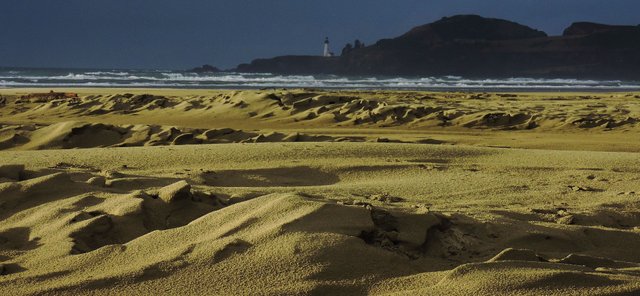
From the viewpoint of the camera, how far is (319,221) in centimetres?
258

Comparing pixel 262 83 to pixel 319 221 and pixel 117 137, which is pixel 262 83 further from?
pixel 319 221

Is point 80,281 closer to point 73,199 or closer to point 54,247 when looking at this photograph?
point 54,247

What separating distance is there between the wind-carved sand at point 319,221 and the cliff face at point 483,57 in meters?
81.3

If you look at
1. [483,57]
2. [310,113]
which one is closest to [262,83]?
[310,113]

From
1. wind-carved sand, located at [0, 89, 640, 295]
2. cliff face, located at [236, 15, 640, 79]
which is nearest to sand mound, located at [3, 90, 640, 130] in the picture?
wind-carved sand, located at [0, 89, 640, 295]

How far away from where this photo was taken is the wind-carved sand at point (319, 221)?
7.16 feet

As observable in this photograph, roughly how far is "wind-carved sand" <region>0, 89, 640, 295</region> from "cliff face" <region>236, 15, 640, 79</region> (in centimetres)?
Result: 8129

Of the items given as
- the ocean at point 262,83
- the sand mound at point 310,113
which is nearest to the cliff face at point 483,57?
the ocean at point 262,83

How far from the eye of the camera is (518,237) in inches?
114

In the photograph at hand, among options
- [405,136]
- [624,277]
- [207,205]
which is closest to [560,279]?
[624,277]

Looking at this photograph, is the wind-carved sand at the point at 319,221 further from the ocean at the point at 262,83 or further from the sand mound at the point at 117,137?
the ocean at the point at 262,83

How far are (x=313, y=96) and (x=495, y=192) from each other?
7.46 metres

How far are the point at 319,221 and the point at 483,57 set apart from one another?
9597 cm

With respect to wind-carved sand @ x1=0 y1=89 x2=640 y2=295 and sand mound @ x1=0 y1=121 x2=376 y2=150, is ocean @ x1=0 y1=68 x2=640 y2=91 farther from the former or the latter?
wind-carved sand @ x1=0 y1=89 x2=640 y2=295
